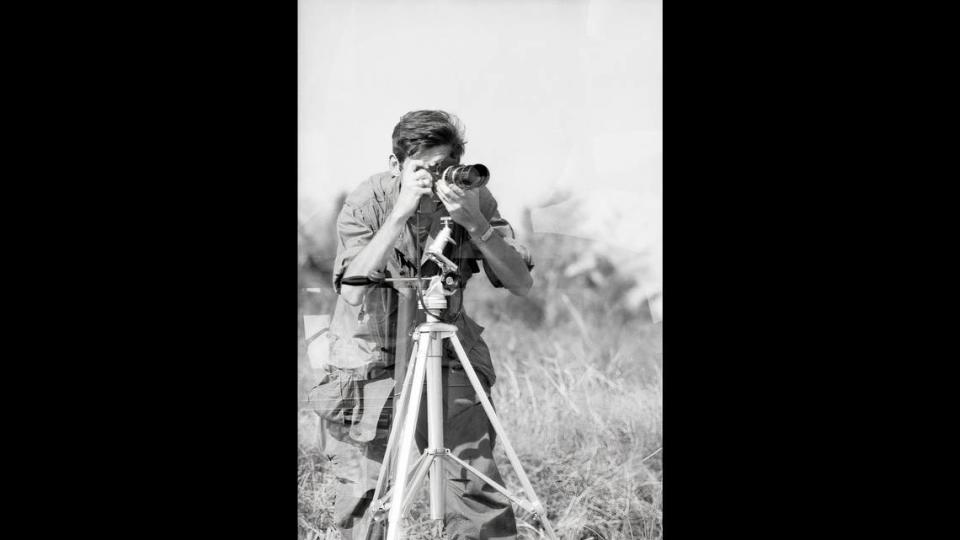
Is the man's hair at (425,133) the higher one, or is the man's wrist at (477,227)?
the man's hair at (425,133)

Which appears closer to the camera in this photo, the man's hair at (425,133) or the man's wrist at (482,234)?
the man's wrist at (482,234)

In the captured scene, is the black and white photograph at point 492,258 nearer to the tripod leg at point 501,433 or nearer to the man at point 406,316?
the man at point 406,316

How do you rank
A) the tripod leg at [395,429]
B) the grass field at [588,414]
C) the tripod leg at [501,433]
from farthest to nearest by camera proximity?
the grass field at [588,414] → the tripod leg at [395,429] → the tripod leg at [501,433]

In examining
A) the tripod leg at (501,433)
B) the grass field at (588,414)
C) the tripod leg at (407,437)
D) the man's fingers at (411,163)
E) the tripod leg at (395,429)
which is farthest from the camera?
the grass field at (588,414)

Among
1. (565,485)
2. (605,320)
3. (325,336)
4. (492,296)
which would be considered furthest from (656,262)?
(325,336)

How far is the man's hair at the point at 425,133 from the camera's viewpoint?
4348 mm

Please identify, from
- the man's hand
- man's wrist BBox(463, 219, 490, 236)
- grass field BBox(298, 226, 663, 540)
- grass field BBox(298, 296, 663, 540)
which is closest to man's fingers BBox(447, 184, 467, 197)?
the man's hand

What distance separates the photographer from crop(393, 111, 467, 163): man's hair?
4.35 metres

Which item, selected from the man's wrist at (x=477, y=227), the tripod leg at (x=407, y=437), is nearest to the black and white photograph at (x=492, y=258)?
the man's wrist at (x=477, y=227)

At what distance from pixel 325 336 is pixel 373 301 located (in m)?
0.24

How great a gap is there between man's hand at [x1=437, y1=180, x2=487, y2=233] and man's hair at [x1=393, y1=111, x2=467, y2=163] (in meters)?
0.23

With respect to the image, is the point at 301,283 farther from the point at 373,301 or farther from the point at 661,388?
the point at 661,388

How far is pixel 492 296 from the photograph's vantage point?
4.40m

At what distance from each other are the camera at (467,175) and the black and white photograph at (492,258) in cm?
Answer: 10
